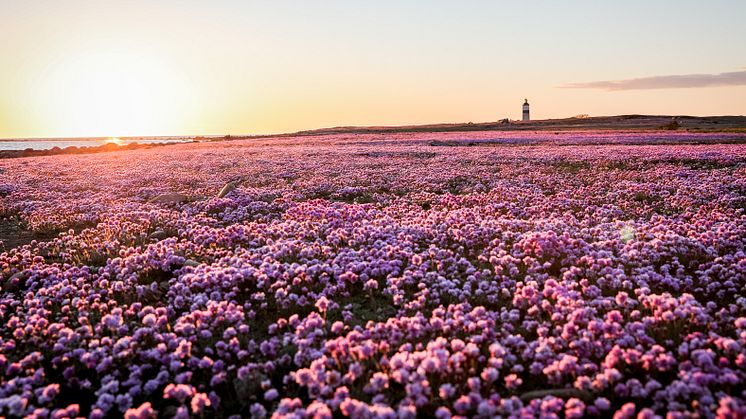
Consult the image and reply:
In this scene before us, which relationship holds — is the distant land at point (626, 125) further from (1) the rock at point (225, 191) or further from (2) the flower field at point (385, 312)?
(2) the flower field at point (385, 312)

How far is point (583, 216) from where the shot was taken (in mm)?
12031

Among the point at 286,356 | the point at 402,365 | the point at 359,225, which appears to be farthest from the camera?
the point at 359,225

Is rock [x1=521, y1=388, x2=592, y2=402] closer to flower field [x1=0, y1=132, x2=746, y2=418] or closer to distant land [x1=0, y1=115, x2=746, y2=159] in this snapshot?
flower field [x1=0, y1=132, x2=746, y2=418]

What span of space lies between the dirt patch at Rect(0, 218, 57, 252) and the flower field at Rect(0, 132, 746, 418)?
5.0 inches

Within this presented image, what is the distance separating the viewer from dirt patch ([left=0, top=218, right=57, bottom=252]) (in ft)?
39.1

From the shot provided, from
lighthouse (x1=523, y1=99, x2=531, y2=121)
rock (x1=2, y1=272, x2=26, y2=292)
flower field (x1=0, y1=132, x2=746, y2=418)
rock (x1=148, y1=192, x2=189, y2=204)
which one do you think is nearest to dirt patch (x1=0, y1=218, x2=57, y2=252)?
flower field (x1=0, y1=132, x2=746, y2=418)

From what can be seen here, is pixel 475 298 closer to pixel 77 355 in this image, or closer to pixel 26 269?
pixel 77 355

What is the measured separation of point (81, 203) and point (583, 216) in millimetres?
15513

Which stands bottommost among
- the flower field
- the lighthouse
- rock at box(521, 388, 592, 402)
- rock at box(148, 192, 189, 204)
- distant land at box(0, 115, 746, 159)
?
rock at box(521, 388, 592, 402)

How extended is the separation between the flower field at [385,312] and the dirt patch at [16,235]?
126mm

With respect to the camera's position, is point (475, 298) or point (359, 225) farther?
point (359, 225)

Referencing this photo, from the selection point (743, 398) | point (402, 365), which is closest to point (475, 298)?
point (402, 365)

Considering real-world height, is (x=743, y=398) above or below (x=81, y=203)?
below

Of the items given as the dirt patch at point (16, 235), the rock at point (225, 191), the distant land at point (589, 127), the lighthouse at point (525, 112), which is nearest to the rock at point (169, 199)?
the rock at point (225, 191)
